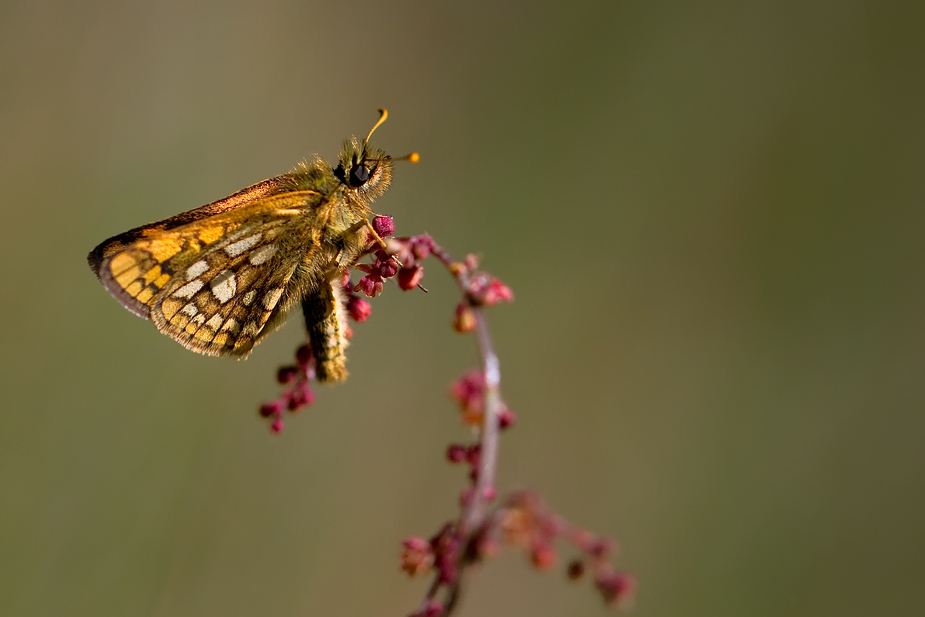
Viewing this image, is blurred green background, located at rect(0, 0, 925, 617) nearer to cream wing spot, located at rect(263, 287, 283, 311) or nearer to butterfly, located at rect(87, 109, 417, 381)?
butterfly, located at rect(87, 109, 417, 381)

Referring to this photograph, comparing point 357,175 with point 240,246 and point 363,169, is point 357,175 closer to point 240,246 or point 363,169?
point 363,169

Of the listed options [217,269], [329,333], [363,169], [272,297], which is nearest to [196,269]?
[217,269]

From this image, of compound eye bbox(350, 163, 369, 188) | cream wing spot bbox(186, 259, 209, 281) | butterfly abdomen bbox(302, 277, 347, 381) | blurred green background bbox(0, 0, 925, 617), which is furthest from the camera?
blurred green background bbox(0, 0, 925, 617)

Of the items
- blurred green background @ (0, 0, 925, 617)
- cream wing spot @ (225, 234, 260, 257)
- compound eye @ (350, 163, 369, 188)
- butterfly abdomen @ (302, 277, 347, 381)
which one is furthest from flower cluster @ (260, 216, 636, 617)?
blurred green background @ (0, 0, 925, 617)

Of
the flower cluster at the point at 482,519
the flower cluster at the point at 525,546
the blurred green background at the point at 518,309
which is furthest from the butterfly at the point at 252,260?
the blurred green background at the point at 518,309

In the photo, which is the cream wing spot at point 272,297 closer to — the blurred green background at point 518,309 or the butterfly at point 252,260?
the butterfly at point 252,260

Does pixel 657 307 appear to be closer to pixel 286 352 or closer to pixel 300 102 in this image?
pixel 286 352

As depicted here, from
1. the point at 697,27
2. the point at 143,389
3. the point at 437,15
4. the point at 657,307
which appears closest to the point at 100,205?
the point at 143,389
